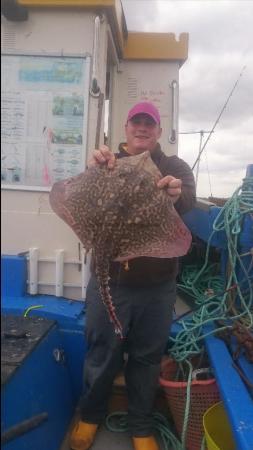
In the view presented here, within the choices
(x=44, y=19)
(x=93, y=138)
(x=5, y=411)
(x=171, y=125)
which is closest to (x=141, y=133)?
(x=93, y=138)

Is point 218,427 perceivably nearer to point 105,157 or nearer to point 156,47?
point 105,157

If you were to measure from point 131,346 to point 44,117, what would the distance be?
1.96 meters

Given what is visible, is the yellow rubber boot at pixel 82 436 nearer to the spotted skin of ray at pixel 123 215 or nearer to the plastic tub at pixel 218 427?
the plastic tub at pixel 218 427

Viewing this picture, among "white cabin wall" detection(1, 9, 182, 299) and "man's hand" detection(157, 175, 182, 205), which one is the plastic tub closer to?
"white cabin wall" detection(1, 9, 182, 299)

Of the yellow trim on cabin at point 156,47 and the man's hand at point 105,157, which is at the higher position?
the yellow trim on cabin at point 156,47

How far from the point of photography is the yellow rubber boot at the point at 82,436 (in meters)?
2.78

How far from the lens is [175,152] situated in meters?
4.69

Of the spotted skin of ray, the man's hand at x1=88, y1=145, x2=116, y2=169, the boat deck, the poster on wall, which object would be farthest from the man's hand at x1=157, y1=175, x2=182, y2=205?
the boat deck

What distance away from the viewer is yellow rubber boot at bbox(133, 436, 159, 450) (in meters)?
2.77

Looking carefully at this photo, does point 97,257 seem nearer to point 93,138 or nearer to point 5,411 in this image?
point 5,411

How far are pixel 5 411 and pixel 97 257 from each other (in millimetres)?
909

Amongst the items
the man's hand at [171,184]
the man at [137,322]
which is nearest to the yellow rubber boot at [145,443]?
the man at [137,322]

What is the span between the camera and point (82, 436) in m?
2.81

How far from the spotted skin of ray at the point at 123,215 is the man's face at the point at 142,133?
50 cm
